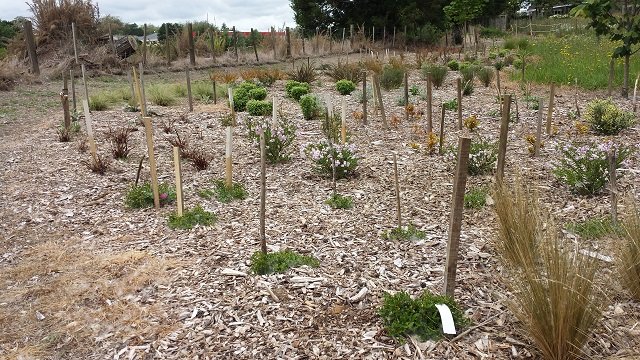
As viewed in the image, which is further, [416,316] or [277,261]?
[277,261]

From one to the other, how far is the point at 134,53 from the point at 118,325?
53.9 feet

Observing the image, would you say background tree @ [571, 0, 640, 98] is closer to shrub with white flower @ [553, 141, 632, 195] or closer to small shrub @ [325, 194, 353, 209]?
shrub with white flower @ [553, 141, 632, 195]

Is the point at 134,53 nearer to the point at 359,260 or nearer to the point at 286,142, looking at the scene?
the point at 286,142

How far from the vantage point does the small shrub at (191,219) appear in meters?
4.05

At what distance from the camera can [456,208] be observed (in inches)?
99.5

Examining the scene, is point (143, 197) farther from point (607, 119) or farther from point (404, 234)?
point (607, 119)

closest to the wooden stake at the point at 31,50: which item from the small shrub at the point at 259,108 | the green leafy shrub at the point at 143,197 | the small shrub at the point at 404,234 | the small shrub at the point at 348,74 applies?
the small shrub at the point at 348,74

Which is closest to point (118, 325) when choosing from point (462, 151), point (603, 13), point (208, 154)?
point (462, 151)

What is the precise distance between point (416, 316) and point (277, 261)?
1.06 metres

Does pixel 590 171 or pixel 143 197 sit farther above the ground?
pixel 590 171

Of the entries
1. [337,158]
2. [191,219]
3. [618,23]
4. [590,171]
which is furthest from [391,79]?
[191,219]

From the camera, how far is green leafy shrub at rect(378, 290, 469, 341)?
256 cm

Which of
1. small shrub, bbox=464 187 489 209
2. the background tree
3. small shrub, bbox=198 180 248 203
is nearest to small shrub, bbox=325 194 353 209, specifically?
small shrub, bbox=198 180 248 203

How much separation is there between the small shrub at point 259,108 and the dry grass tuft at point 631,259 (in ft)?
20.6
